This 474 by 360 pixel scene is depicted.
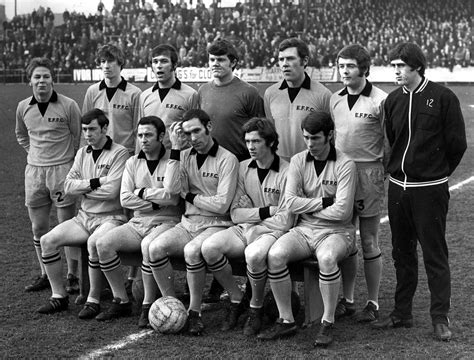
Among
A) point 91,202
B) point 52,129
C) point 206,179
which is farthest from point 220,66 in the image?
point 52,129

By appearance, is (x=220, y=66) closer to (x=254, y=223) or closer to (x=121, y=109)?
(x=121, y=109)

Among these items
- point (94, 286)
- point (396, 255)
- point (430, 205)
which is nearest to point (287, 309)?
point (396, 255)

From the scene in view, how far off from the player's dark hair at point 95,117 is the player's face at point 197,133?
2.80ft

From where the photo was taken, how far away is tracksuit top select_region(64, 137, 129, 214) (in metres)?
6.08

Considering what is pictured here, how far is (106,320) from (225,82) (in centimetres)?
221

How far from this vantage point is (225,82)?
6.29m

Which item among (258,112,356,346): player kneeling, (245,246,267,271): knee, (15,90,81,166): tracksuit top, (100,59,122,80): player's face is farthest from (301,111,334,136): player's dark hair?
(15,90,81,166): tracksuit top

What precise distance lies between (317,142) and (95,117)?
1.93m

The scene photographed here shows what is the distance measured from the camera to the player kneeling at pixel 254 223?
5.37 metres

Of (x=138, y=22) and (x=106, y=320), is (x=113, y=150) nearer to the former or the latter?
(x=106, y=320)

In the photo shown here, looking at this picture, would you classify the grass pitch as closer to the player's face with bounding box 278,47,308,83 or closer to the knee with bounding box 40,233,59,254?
the knee with bounding box 40,233,59,254

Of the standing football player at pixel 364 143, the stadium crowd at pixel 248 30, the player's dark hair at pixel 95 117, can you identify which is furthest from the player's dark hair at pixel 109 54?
the stadium crowd at pixel 248 30

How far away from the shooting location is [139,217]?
5984mm

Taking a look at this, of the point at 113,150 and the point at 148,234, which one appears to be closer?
the point at 148,234
